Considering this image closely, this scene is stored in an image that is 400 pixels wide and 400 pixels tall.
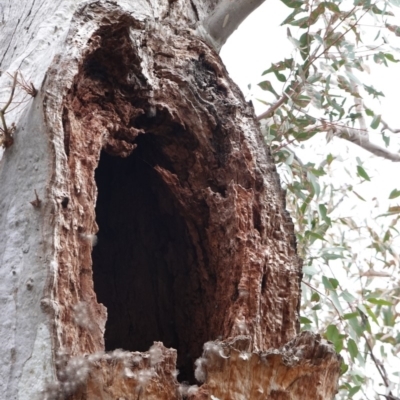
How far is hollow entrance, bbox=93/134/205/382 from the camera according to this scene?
169cm

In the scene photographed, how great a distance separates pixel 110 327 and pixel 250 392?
0.92m

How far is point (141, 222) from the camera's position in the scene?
75.2 inches

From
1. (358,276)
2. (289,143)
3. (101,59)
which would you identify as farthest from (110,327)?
(358,276)

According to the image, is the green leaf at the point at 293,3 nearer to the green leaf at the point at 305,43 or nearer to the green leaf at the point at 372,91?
the green leaf at the point at 305,43

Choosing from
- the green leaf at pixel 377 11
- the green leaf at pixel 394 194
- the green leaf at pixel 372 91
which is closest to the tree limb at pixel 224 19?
the green leaf at pixel 377 11

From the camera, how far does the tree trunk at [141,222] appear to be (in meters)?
1.00

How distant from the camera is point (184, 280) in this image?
171 cm

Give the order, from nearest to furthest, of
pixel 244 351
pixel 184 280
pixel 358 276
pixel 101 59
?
pixel 244 351 < pixel 101 59 < pixel 184 280 < pixel 358 276

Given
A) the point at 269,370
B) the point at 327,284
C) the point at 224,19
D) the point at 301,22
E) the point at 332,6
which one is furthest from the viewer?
the point at 301,22

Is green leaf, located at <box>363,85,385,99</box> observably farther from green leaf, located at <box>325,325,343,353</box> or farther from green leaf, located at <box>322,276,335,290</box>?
green leaf, located at <box>325,325,343,353</box>

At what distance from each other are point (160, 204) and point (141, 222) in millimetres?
129

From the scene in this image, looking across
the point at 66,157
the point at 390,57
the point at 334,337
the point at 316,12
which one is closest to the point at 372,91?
the point at 390,57

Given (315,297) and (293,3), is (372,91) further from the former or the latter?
(315,297)

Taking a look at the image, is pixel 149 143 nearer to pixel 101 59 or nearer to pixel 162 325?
pixel 101 59
